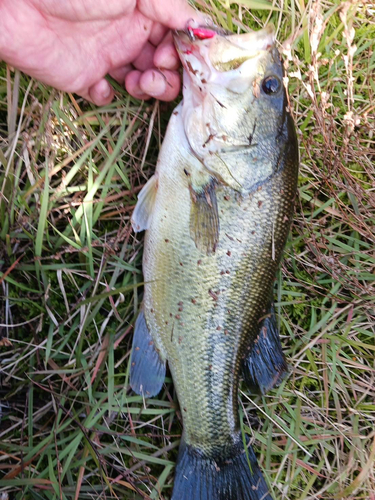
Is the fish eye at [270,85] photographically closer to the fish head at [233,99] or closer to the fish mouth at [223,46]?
the fish head at [233,99]

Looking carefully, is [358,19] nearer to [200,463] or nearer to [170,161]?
[170,161]

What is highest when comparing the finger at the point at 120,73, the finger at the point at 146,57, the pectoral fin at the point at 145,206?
the finger at the point at 146,57

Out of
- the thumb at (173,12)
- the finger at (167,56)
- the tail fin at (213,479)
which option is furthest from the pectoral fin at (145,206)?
the tail fin at (213,479)

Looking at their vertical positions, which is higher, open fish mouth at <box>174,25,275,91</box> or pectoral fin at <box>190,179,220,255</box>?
open fish mouth at <box>174,25,275,91</box>

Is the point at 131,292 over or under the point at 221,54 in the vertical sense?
under

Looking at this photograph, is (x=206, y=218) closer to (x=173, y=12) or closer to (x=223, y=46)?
(x=223, y=46)

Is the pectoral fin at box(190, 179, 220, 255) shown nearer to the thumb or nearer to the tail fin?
the thumb

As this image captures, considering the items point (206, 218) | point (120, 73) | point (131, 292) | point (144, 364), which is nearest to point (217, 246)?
point (206, 218)

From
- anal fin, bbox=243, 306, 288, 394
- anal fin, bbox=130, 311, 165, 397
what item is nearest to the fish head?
anal fin, bbox=243, 306, 288, 394
